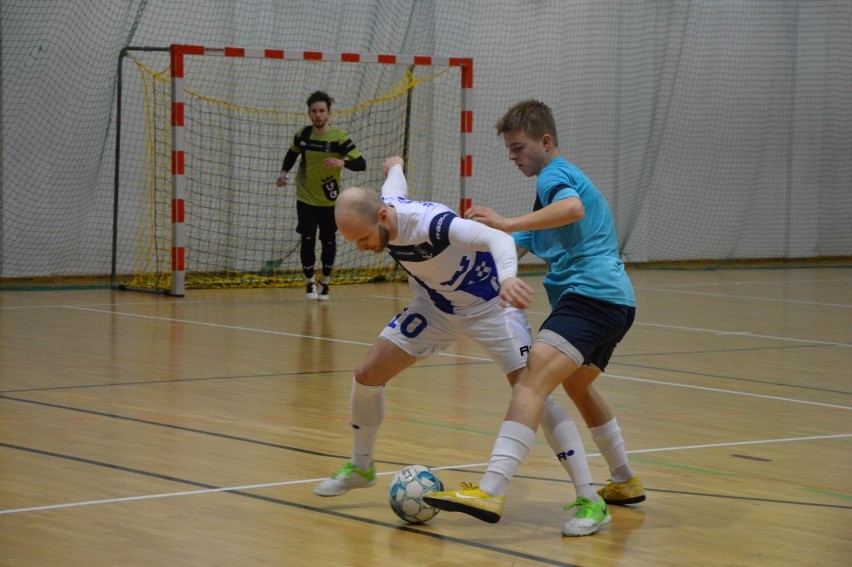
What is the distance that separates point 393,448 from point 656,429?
1.42 meters

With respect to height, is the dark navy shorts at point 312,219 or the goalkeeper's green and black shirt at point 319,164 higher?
the goalkeeper's green and black shirt at point 319,164

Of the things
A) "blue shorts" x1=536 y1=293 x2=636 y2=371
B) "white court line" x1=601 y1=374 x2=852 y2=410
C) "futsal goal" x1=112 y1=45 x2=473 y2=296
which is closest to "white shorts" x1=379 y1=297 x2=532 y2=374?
"blue shorts" x1=536 y1=293 x2=636 y2=371

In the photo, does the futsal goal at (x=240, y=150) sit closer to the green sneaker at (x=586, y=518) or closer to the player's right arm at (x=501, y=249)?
the player's right arm at (x=501, y=249)

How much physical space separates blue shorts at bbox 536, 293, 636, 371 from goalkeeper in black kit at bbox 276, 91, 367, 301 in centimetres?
765

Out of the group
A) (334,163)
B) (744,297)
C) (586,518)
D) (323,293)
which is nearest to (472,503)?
(586,518)

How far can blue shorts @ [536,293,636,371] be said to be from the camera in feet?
14.0

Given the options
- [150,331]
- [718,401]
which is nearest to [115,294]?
[150,331]

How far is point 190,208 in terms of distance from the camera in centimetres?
1380

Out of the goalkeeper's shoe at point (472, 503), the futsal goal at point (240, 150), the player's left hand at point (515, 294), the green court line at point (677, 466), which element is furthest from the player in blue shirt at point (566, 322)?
the futsal goal at point (240, 150)

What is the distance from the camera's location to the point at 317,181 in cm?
1202

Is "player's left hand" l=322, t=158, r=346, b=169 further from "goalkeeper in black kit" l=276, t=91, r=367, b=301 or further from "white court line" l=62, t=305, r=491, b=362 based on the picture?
"white court line" l=62, t=305, r=491, b=362

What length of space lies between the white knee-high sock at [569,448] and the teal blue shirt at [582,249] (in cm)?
41

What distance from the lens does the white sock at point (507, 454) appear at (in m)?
4.15

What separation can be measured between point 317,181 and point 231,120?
2.49 m
